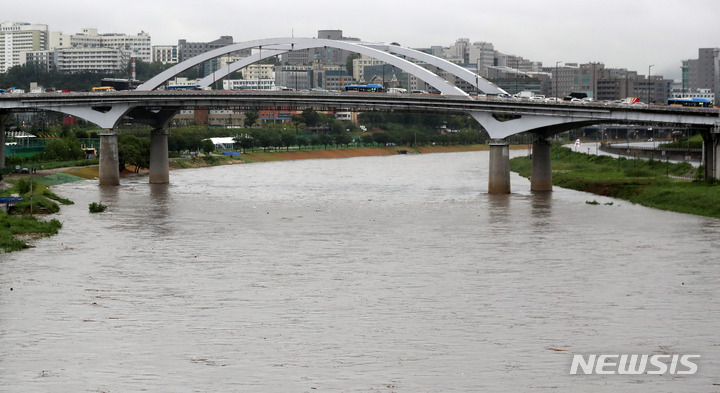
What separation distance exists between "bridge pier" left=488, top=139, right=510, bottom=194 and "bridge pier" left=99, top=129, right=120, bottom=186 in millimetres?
29303

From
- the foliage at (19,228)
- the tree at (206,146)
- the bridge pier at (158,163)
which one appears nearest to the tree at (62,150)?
the bridge pier at (158,163)

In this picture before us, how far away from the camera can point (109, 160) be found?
85000 millimetres

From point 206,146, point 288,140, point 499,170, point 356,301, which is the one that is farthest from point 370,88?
point 288,140

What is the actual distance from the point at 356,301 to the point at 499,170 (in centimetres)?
4613

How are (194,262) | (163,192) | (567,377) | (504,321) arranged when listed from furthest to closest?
1. (163,192)
2. (194,262)
3. (504,321)
4. (567,377)

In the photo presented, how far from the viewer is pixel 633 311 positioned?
95.0ft

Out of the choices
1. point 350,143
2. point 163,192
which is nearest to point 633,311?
point 163,192

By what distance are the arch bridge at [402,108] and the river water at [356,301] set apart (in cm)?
1384

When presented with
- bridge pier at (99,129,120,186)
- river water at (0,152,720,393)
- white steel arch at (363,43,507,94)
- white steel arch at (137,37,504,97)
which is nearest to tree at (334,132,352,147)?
white steel arch at (137,37,504,97)

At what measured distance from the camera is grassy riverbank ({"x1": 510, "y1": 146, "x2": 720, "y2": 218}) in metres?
60.1

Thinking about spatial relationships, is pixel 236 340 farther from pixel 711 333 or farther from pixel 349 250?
pixel 349 250

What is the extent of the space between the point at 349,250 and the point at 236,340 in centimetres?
1724

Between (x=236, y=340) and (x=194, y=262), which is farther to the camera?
(x=194, y=262)

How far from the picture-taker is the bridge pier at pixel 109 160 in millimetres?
84425
